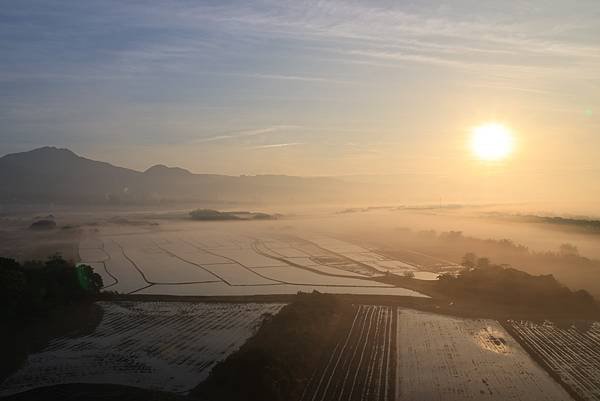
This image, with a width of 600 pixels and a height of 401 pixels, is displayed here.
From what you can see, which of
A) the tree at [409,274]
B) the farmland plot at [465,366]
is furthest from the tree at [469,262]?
the farmland plot at [465,366]

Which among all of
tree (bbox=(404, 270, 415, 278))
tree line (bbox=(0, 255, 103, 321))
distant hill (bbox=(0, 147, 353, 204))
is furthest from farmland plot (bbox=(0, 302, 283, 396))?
distant hill (bbox=(0, 147, 353, 204))

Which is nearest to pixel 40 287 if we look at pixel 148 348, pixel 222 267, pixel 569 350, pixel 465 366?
pixel 148 348

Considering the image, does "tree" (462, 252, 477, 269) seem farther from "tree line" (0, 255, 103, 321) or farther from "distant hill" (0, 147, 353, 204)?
"distant hill" (0, 147, 353, 204)

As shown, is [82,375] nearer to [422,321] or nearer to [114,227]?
[422,321]

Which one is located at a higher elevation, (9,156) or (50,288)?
(9,156)

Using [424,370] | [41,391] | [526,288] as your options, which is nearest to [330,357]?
[424,370]

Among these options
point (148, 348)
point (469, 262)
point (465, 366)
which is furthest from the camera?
point (469, 262)

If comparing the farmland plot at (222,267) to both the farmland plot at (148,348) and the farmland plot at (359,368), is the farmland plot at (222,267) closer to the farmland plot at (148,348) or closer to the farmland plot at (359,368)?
the farmland plot at (148,348)

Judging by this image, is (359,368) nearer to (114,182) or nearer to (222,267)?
(222,267)
